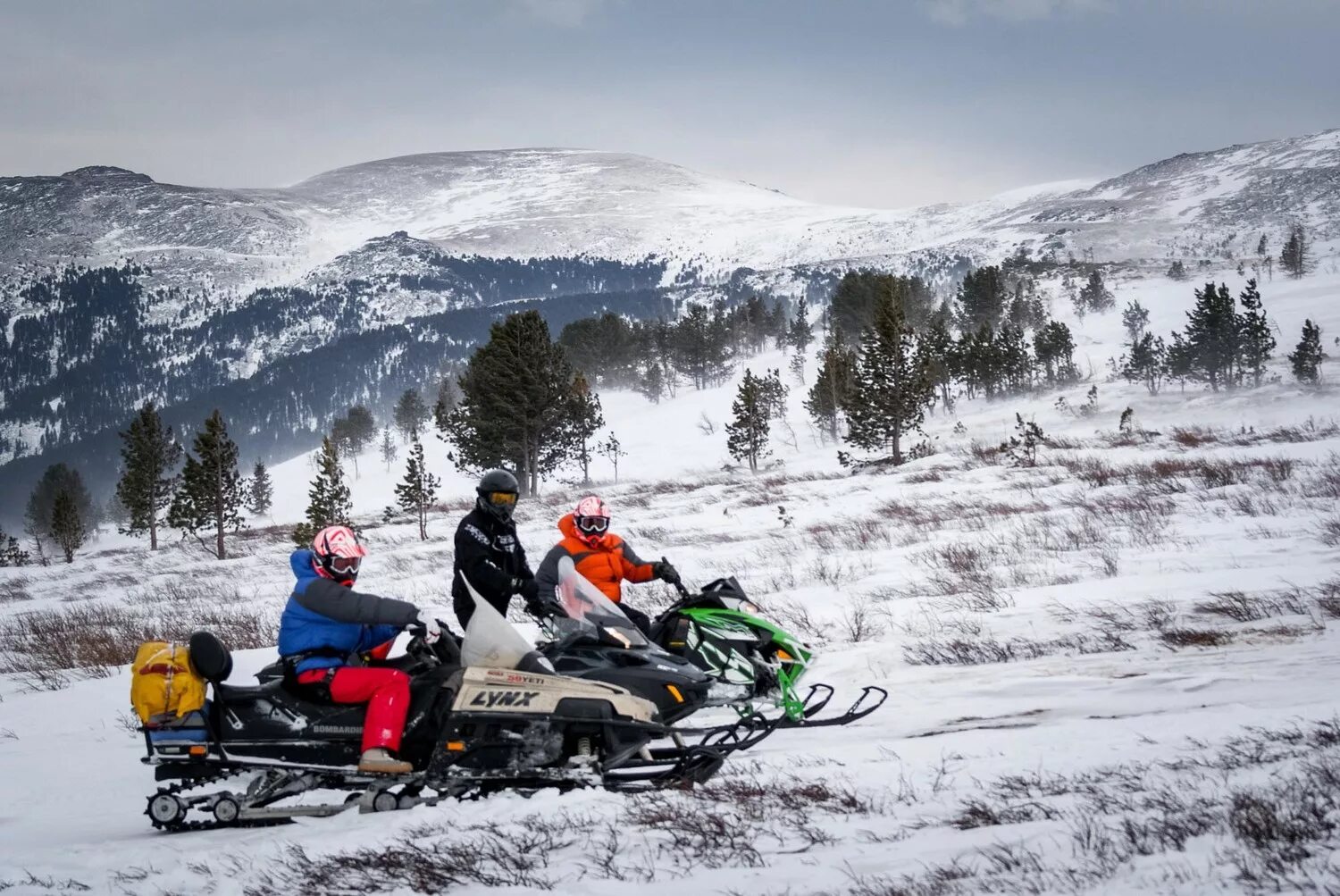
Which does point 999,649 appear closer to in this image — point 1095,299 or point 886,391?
point 886,391

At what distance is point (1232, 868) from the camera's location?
3.38 metres

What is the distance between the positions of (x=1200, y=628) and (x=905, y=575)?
5.05 metres

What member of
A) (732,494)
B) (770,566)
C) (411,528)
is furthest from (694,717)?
(411,528)

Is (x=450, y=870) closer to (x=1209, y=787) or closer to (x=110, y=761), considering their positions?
(x=1209, y=787)

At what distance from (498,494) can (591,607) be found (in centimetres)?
159

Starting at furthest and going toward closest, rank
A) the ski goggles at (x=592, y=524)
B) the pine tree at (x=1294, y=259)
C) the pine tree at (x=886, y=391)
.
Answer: the pine tree at (x=1294, y=259)
the pine tree at (x=886, y=391)
the ski goggles at (x=592, y=524)

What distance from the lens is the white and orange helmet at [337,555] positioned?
5.96 m

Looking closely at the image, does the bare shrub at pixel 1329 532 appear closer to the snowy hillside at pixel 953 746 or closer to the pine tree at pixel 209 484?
the snowy hillside at pixel 953 746

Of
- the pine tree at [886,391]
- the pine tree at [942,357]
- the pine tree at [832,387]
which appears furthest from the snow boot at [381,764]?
the pine tree at [942,357]

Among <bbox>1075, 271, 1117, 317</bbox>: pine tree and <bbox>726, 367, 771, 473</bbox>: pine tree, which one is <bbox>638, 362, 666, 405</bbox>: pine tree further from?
<bbox>1075, 271, 1117, 317</bbox>: pine tree

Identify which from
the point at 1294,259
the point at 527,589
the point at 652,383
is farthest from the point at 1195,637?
the point at 1294,259

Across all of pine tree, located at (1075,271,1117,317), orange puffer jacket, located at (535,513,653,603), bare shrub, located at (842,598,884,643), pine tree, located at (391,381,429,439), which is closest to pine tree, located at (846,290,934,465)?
bare shrub, located at (842,598,884,643)

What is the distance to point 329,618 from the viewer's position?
5.94m

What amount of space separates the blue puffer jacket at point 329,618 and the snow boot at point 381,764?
71 centimetres
